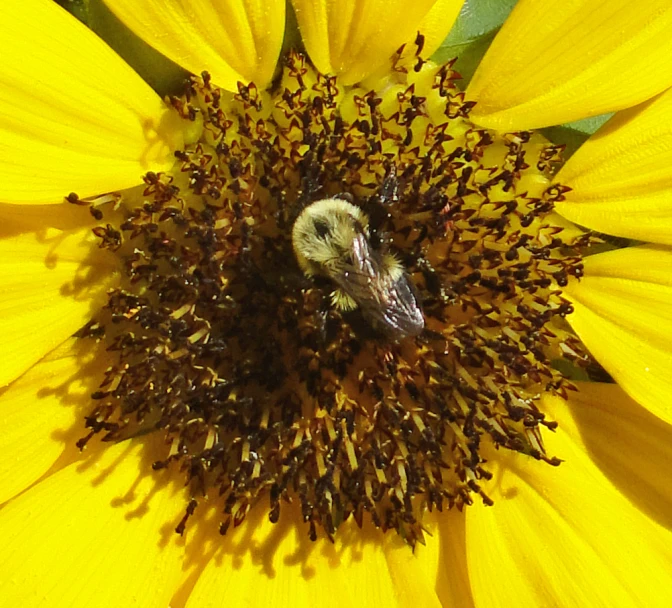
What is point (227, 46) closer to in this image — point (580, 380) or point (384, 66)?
point (384, 66)

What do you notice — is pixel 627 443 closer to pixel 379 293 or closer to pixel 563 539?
pixel 563 539

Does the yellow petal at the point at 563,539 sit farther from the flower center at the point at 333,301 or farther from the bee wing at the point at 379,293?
the bee wing at the point at 379,293

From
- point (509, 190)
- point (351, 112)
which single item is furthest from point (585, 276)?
point (351, 112)

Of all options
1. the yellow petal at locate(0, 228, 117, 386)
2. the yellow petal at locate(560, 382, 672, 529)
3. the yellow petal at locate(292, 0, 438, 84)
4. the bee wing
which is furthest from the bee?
the yellow petal at locate(560, 382, 672, 529)

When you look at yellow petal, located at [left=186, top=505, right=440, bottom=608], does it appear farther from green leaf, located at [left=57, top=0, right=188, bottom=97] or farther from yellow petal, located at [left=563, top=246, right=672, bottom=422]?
green leaf, located at [left=57, top=0, right=188, bottom=97]

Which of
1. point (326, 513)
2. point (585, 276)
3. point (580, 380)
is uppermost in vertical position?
point (585, 276)
